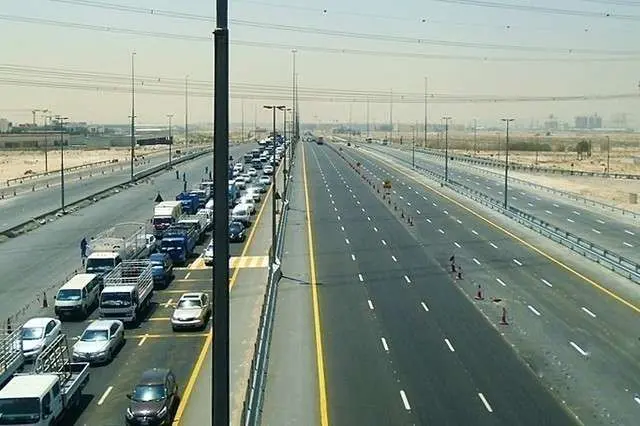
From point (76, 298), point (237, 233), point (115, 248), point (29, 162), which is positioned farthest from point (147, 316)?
point (29, 162)

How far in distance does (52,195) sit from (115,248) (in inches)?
1539

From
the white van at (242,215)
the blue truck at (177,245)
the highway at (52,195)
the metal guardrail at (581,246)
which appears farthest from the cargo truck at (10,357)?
the highway at (52,195)

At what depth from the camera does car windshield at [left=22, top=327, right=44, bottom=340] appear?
23.5 m

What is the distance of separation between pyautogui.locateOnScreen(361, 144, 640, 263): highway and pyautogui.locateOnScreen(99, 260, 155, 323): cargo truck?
2512 centimetres

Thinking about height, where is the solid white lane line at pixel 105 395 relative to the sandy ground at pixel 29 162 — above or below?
below

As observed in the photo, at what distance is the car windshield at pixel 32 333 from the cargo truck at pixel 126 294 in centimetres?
380

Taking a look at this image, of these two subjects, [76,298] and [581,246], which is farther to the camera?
[581,246]

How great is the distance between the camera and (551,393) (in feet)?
65.7

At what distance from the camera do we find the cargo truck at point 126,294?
90.3 ft

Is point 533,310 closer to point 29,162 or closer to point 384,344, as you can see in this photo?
point 384,344

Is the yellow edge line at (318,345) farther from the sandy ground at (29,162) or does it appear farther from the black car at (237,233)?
the sandy ground at (29,162)

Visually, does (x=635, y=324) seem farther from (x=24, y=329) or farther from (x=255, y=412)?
(x=24, y=329)

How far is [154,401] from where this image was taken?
18062 millimetres

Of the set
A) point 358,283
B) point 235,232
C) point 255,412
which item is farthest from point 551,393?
point 235,232
